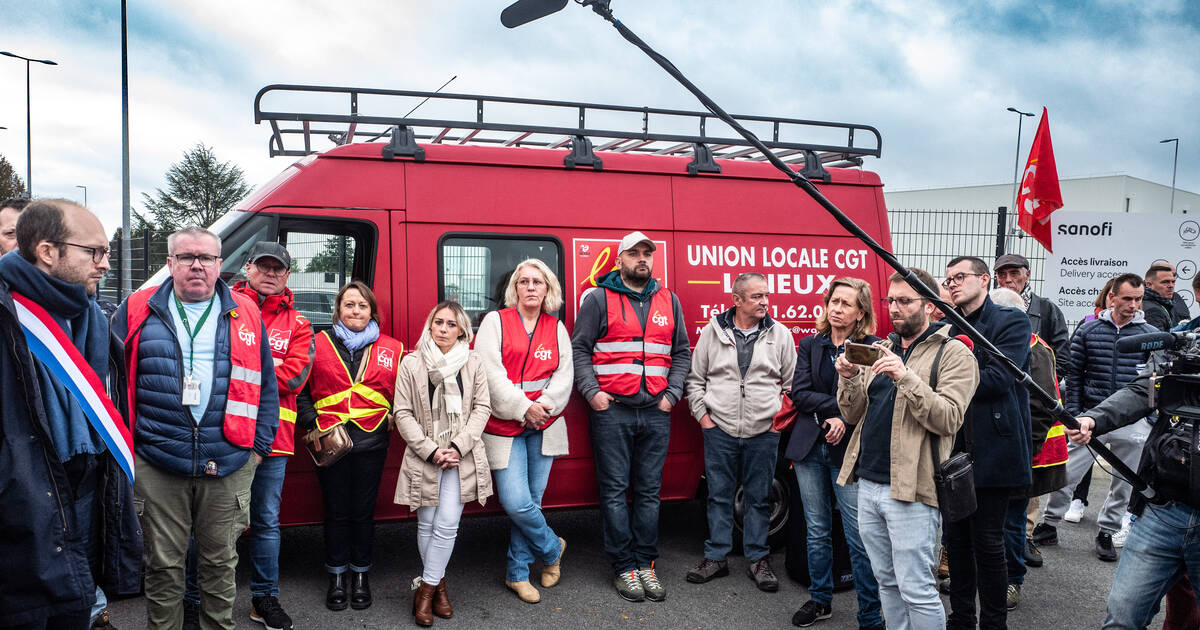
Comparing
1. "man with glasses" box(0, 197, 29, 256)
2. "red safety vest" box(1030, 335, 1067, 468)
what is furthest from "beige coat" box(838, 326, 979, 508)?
"man with glasses" box(0, 197, 29, 256)

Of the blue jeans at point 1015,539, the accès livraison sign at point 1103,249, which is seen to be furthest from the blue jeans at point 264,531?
the accès livraison sign at point 1103,249

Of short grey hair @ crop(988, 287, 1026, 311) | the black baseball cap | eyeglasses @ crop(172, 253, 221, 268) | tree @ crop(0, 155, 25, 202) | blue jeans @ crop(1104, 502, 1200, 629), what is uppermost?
tree @ crop(0, 155, 25, 202)

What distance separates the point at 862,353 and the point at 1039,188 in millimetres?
6114

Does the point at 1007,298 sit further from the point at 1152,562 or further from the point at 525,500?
the point at 525,500

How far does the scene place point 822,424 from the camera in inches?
174

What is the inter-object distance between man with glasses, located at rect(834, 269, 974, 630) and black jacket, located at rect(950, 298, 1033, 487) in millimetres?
312

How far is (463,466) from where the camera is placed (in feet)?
14.5

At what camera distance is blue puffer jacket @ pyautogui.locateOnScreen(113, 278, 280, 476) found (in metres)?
3.32

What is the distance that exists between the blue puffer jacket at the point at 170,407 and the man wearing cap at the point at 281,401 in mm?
598

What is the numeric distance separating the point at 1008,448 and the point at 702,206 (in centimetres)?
242

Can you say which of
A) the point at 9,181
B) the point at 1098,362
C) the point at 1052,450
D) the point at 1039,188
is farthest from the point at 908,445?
the point at 9,181

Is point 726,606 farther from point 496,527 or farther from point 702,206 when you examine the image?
point 702,206

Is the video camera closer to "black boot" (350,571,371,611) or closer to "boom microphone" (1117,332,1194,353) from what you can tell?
"boom microphone" (1117,332,1194,353)

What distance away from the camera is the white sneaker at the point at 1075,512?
6.39 m
